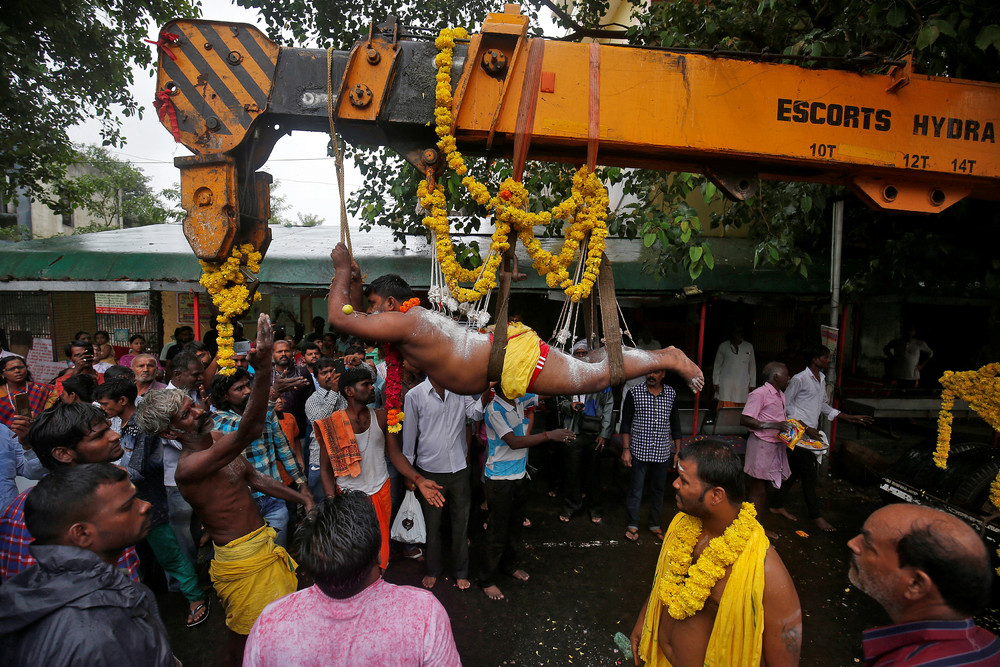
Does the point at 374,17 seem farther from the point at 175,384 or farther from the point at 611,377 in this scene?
the point at 611,377

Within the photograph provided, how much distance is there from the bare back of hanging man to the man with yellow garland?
0.51 meters

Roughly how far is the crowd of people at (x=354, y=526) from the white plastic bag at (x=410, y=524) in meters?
0.33

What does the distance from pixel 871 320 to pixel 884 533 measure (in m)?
12.2

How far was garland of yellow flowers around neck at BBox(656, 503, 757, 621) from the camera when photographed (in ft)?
7.85

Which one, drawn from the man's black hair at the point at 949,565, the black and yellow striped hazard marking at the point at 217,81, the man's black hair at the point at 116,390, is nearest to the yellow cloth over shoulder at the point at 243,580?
the man's black hair at the point at 116,390

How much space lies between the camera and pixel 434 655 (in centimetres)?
172

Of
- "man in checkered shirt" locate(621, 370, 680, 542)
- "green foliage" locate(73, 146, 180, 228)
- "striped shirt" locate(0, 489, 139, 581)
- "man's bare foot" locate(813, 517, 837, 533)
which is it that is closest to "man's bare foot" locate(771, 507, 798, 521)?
"man's bare foot" locate(813, 517, 837, 533)

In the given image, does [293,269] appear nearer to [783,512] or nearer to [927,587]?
[783,512]

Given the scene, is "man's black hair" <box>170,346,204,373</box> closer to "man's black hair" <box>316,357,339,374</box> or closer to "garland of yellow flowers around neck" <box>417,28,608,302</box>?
"man's black hair" <box>316,357,339,374</box>

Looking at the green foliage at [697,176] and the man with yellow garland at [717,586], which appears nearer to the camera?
the man with yellow garland at [717,586]

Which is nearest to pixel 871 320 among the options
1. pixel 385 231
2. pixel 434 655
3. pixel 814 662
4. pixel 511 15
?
pixel 814 662

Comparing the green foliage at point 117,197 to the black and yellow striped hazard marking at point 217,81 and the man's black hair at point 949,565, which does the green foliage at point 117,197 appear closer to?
the black and yellow striped hazard marking at point 217,81

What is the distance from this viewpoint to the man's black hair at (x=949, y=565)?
5.27ft

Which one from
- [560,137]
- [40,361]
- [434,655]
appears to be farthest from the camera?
[40,361]
